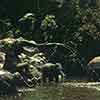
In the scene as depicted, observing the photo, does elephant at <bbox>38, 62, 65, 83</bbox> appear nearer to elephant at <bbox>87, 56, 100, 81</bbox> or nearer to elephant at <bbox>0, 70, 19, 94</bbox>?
elephant at <bbox>87, 56, 100, 81</bbox>

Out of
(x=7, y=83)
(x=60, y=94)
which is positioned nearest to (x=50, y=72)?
(x=60, y=94)

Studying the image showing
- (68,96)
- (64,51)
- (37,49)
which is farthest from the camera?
(64,51)

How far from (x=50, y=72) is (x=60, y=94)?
3070 millimetres

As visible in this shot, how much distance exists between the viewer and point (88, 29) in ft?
68.3

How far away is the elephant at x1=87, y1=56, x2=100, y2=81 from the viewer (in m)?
17.8

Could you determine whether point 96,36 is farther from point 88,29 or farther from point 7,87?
point 7,87

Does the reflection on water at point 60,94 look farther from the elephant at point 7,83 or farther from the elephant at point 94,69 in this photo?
the elephant at point 94,69

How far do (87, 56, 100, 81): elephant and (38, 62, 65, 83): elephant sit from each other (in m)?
1.28

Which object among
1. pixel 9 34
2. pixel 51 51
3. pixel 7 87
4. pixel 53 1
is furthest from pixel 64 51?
pixel 7 87

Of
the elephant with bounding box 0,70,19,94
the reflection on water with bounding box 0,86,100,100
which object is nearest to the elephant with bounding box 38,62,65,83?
the reflection on water with bounding box 0,86,100,100

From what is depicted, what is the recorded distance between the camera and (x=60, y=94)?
45.5 ft

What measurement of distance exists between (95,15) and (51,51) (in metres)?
3.37

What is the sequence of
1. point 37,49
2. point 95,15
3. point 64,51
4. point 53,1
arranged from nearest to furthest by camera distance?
point 37,49
point 64,51
point 95,15
point 53,1

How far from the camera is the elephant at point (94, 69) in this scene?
17.8 meters
